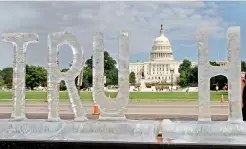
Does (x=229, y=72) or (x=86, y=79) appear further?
(x=86, y=79)

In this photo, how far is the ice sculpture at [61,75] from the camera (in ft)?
22.9

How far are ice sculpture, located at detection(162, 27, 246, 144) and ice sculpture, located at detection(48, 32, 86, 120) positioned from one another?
1.52 m

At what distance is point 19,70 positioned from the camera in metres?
7.14

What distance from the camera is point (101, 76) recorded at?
6898mm

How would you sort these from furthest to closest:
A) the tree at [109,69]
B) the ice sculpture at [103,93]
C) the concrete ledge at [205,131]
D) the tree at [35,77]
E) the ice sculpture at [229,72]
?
the tree at [109,69]
the tree at [35,77]
the ice sculpture at [103,93]
the ice sculpture at [229,72]
the concrete ledge at [205,131]

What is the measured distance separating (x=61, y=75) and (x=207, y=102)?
7.96 ft

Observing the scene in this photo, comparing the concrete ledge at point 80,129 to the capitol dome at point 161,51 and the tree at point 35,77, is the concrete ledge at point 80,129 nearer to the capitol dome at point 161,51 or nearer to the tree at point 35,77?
the tree at point 35,77

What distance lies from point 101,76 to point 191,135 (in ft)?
5.75

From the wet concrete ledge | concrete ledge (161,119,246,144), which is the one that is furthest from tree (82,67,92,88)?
the wet concrete ledge

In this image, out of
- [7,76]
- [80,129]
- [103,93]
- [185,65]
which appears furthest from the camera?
[185,65]

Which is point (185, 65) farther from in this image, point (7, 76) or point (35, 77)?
point (35, 77)

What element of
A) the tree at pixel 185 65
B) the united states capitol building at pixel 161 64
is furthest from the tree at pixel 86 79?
the tree at pixel 185 65

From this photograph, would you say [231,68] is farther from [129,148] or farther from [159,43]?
[159,43]

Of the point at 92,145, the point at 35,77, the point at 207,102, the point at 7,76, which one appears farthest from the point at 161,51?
the point at 92,145
